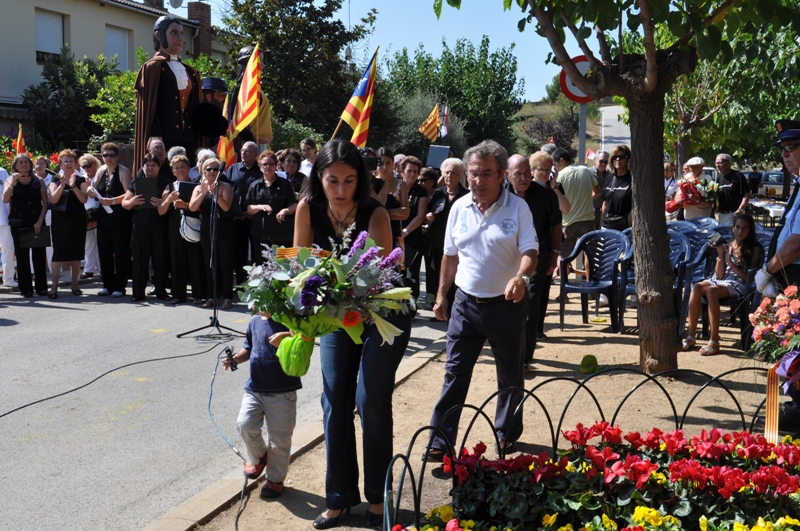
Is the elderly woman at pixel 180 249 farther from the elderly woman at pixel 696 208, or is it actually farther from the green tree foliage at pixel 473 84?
the green tree foliage at pixel 473 84

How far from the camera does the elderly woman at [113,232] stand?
475 inches

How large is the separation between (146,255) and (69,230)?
120 cm

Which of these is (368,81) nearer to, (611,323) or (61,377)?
(611,323)

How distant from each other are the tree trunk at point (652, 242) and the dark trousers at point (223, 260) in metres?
5.88

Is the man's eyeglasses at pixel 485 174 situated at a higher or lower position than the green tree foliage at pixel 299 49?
lower

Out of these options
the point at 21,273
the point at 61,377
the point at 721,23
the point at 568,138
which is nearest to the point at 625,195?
the point at 721,23

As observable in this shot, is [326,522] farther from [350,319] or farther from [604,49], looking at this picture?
[604,49]

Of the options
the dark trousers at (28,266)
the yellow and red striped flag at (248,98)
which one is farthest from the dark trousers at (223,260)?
the dark trousers at (28,266)

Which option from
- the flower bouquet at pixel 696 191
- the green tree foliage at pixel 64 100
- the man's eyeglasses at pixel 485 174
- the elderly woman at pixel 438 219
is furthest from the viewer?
the green tree foliage at pixel 64 100

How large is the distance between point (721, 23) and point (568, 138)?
5805 cm

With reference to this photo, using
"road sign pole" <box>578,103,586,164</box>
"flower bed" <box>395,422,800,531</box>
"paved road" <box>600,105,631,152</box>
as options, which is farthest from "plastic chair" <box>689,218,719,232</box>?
"paved road" <box>600,105,631,152</box>

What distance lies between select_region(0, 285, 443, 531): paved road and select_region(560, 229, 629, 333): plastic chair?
5.49ft

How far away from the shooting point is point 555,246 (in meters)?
7.64

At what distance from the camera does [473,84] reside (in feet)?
178
